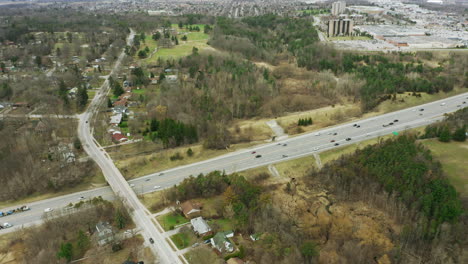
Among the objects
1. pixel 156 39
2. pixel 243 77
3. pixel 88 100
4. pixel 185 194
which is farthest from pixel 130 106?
pixel 156 39

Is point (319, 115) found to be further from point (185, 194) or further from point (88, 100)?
point (88, 100)

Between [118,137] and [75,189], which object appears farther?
[118,137]

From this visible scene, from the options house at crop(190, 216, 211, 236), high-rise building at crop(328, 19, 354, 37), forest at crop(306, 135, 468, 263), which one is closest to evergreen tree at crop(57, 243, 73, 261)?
house at crop(190, 216, 211, 236)

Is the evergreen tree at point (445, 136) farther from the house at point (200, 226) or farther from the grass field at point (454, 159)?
the house at point (200, 226)

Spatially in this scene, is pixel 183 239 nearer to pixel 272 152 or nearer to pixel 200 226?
pixel 200 226

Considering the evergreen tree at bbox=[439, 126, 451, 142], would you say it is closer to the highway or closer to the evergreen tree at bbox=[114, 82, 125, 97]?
the highway

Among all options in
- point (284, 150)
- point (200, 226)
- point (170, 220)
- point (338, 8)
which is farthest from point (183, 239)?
point (338, 8)
